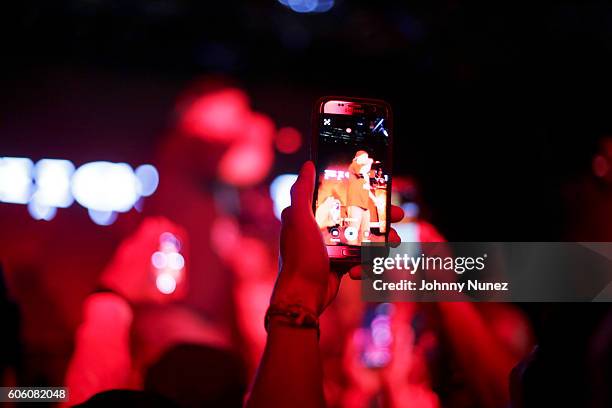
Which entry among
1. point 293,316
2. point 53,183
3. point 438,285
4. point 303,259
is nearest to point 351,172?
point 303,259

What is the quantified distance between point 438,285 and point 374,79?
1.03 metres

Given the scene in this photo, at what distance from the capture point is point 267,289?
1886mm

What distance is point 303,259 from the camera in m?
0.64

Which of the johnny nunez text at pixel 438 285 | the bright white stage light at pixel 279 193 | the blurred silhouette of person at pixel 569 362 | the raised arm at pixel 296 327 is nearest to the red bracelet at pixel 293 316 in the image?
the raised arm at pixel 296 327

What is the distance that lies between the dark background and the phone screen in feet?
3.20

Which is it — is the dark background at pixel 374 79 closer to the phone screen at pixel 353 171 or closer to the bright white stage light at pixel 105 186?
the bright white stage light at pixel 105 186

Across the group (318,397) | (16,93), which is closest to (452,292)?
(318,397)

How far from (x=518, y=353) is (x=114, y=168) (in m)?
1.95

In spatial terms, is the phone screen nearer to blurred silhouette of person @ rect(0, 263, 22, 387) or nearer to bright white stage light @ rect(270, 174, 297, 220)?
bright white stage light @ rect(270, 174, 297, 220)

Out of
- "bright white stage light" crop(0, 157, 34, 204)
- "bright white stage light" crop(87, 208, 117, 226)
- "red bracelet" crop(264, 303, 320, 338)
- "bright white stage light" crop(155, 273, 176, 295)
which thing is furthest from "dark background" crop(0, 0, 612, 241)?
"red bracelet" crop(264, 303, 320, 338)

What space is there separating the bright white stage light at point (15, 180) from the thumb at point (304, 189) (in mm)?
1587

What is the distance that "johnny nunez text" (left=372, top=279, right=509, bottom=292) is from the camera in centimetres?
167

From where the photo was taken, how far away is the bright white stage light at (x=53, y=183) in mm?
1834

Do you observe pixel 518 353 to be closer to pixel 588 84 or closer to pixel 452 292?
pixel 452 292
